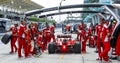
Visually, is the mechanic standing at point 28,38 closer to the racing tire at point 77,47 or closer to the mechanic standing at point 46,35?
the racing tire at point 77,47

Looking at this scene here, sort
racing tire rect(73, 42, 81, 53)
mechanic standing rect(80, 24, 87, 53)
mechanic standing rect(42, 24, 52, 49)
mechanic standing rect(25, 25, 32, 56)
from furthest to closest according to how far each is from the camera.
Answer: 1. mechanic standing rect(42, 24, 52, 49)
2. mechanic standing rect(80, 24, 87, 53)
3. racing tire rect(73, 42, 81, 53)
4. mechanic standing rect(25, 25, 32, 56)

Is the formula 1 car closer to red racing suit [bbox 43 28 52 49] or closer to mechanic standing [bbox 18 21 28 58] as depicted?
red racing suit [bbox 43 28 52 49]

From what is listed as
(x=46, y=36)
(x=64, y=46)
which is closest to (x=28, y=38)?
(x=64, y=46)

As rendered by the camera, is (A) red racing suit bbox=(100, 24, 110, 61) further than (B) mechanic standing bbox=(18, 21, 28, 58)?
No

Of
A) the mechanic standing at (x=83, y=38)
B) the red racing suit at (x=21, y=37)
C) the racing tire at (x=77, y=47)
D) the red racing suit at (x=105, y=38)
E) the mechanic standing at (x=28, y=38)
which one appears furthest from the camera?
the mechanic standing at (x=83, y=38)

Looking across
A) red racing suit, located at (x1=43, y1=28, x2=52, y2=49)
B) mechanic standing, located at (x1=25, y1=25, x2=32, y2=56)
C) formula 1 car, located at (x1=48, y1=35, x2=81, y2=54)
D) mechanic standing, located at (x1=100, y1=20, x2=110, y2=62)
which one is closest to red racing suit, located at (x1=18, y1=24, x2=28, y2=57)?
mechanic standing, located at (x1=25, y1=25, x2=32, y2=56)

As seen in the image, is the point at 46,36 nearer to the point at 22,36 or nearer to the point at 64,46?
the point at 64,46

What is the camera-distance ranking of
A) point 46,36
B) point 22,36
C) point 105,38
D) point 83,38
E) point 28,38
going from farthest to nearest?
point 46,36
point 83,38
point 28,38
point 22,36
point 105,38

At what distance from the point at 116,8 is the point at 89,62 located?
11.1ft

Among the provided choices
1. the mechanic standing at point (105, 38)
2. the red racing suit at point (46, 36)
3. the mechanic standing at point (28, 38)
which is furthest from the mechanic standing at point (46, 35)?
the mechanic standing at point (105, 38)

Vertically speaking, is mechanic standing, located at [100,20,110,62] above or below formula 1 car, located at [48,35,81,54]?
above

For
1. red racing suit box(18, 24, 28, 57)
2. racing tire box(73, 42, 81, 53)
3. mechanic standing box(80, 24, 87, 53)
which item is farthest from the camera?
mechanic standing box(80, 24, 87, 53)

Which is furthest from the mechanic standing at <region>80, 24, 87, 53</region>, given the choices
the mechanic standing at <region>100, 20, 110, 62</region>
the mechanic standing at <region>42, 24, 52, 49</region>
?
the mechanic standing at <region>100, 20, 110, 62</region>

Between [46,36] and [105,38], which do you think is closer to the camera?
[105,38]
